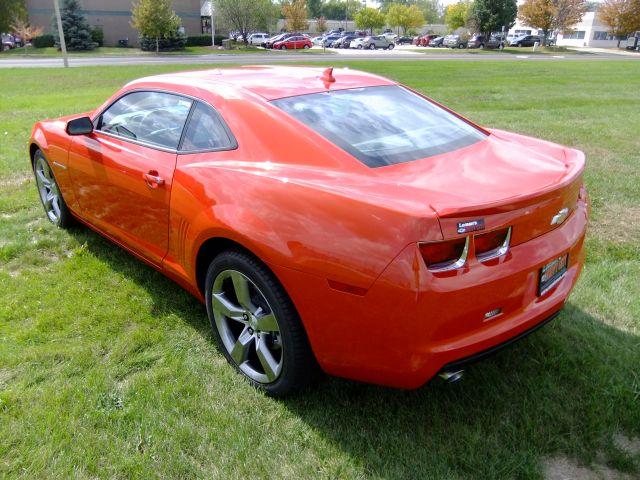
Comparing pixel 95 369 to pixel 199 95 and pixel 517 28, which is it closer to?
pixel 199 95

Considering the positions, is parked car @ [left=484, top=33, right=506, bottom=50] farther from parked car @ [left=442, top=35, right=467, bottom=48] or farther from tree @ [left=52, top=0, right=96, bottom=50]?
tree @ [left=52, top=0, right=96, bottom=50]

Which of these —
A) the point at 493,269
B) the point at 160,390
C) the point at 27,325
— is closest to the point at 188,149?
the point at 160,390

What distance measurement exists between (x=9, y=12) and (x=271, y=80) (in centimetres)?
4984

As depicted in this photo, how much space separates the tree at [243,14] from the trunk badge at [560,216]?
2072 inches

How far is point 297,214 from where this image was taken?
7.61 ft

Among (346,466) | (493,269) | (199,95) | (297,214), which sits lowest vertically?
(346,466)

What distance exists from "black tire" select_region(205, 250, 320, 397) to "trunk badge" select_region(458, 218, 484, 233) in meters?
0.84

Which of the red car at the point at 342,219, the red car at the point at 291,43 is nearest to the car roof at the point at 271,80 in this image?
the red car at the point at 342,219

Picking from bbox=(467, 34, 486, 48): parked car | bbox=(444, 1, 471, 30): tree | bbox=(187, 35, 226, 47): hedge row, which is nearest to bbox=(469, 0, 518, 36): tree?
bbox=(467, 34, 486, 48): parked car

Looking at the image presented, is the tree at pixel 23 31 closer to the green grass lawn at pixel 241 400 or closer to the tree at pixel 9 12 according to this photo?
the tree at pixel 9 12

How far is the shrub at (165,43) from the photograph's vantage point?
43.7 meters

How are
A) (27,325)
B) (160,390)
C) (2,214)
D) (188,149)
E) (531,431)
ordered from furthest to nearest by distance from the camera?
(2,214), (27,325), (188,149), (160,390), (531,431)

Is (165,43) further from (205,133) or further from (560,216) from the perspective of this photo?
(560,216)

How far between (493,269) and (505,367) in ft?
3.26
